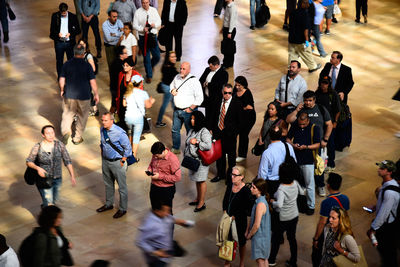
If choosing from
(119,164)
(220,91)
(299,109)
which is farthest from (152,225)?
(220,91)

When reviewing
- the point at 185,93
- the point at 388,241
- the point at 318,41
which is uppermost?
the point at 185,93

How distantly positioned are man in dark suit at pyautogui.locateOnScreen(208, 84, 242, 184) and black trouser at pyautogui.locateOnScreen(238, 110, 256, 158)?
0.71ft

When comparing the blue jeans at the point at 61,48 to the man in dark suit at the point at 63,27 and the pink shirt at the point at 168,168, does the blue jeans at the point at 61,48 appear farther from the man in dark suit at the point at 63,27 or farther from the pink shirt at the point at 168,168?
the pink shirt at the point at 168,168

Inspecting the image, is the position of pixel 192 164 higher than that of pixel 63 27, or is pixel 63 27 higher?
pixel 63 27

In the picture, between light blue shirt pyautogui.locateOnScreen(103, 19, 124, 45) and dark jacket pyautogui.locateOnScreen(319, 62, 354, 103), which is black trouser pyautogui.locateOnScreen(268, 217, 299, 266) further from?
light blue shirt pyautogui.locateOnScreen(103, 19, 124, 45)

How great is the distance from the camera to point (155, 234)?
7375mm

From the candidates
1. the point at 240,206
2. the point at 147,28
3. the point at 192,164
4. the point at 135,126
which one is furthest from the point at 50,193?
the point at 147,28

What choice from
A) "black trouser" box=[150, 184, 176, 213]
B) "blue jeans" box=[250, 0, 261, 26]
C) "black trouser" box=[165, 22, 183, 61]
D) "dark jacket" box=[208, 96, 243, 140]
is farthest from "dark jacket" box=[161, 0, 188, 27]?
"black trouser" box=[150, 184, 176, 213]

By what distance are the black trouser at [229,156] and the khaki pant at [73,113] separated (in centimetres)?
290

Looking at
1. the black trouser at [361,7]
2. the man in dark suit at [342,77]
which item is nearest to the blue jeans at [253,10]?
the black trouser at [361,7]

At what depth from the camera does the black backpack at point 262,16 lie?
1947cm

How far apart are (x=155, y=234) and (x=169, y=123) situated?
6.13 metres

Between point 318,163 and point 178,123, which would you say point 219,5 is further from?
point 318,163

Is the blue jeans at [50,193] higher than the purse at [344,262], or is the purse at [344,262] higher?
the purse at [344,262]
